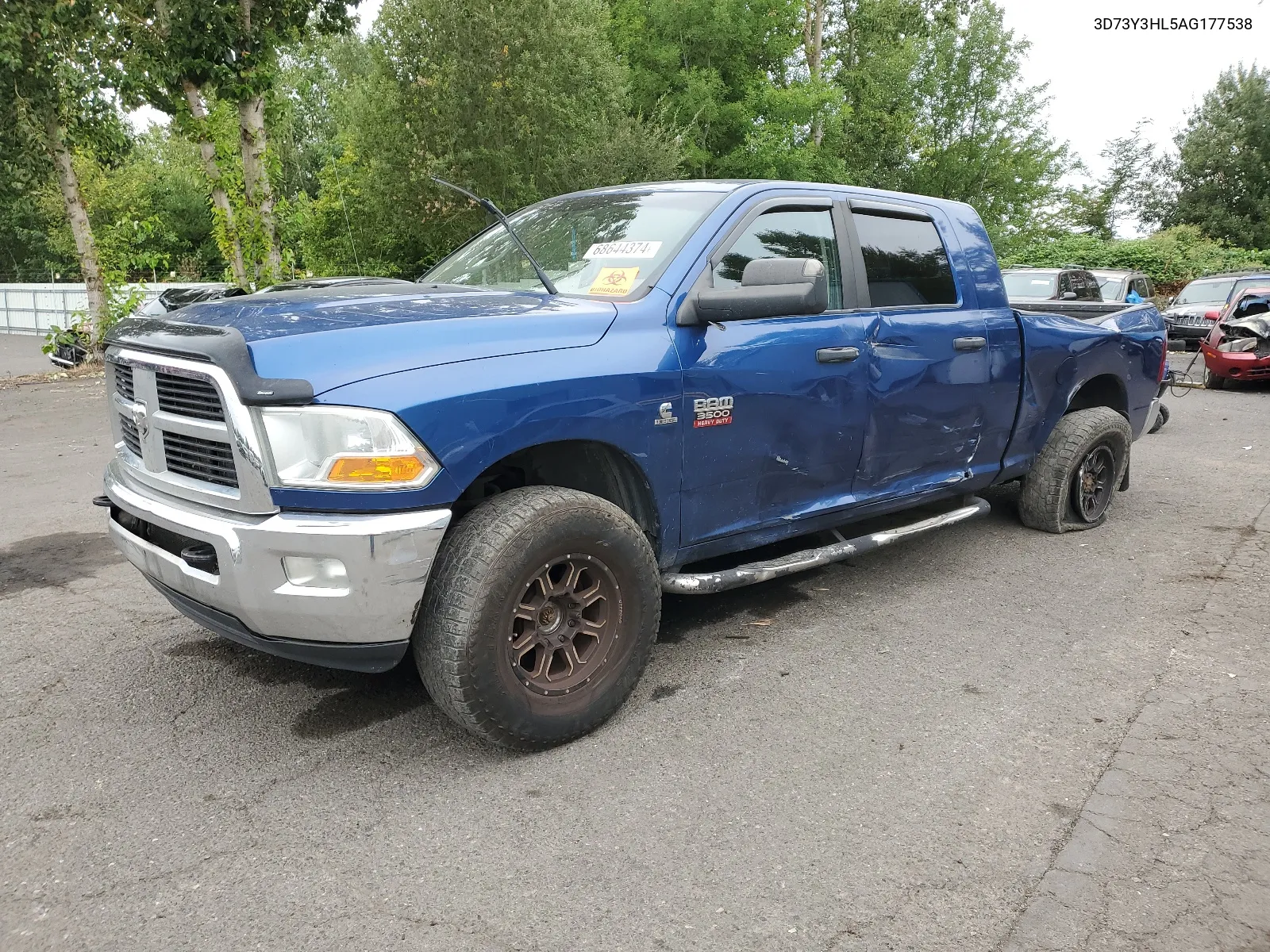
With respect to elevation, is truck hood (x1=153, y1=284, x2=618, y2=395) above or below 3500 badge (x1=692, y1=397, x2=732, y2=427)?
above

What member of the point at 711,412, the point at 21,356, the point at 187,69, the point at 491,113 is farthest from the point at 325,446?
the point at 491,113

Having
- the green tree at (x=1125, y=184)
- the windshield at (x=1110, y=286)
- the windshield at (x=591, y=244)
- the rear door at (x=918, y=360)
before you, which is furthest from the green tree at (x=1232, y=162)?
the windshield at (x=591, y=244)

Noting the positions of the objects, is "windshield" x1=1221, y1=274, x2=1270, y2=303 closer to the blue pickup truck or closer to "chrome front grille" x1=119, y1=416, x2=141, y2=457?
the blue pickup truck

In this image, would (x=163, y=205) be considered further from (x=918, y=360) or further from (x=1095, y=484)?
(x=918, y=360)

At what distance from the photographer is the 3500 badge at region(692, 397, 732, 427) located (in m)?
3.52

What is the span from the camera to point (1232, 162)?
45.8 meters

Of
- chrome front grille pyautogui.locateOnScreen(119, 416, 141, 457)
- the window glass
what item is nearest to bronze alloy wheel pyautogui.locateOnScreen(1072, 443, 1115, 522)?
the window glass

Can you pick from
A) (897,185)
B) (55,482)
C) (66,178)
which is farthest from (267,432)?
(897,185)

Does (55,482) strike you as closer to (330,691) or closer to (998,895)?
(330,691)

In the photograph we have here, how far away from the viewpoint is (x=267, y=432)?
2.74 metres

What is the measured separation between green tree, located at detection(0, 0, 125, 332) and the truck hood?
42.4ft

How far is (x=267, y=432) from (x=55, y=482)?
19.6 feet

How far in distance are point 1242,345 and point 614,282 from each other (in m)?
13.7

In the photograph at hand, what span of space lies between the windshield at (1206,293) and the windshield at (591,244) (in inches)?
701
